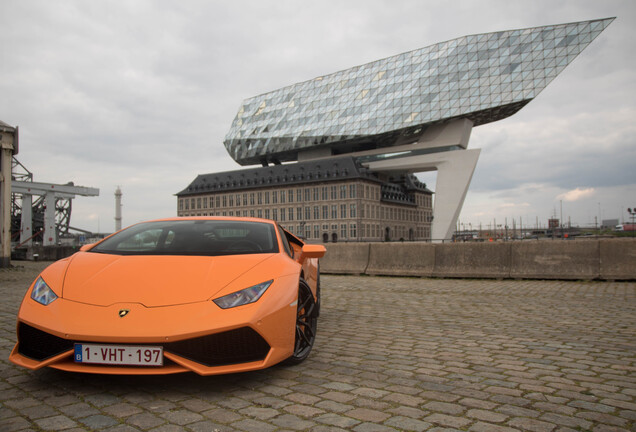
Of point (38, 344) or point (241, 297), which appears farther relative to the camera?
point (241, 297)

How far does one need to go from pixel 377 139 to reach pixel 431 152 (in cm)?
955

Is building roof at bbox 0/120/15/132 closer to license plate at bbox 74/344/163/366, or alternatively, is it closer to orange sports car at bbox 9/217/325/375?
orange sports car at bbox 9/217/325/375

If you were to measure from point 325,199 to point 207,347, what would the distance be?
8823 centimetres

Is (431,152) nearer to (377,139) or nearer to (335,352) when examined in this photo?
(377,139)

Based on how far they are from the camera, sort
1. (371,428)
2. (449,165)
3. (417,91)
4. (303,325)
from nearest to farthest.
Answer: (371,428)
(303,325)
(417,91)
(449,165)

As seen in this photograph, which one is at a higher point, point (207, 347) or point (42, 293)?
point (42, 293)

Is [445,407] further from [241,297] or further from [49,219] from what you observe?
[49,219]

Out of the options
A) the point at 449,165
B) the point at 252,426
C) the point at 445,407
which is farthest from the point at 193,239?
the point at 449,165

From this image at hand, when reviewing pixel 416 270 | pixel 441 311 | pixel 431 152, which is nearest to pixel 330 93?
pixel 431 152

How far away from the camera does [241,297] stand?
325 cm

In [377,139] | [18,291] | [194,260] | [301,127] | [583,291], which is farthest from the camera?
[301,127]

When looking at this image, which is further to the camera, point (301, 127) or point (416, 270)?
point (301, 127)

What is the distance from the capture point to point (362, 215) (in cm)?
8725

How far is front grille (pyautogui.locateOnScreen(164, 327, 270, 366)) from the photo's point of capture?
2.97 metres
